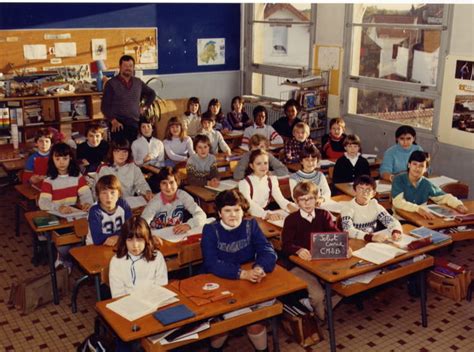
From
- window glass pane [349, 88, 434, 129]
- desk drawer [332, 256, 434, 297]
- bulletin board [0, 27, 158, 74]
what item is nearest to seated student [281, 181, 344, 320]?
desk drawer [332, 256, 434, 297]

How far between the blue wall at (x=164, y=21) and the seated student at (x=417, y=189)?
5.73m

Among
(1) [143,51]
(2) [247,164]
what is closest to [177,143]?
(2) [247,164]

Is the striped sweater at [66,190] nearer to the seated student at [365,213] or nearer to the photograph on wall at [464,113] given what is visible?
the seated student at [365,213]

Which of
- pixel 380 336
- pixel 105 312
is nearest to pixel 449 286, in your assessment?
pixel 380 336

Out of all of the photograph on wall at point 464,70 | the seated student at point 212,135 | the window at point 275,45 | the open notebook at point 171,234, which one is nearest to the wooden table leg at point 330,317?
the open notebook at point 171,234

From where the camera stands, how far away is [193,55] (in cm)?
1068

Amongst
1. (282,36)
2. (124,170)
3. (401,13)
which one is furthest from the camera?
(282,36)

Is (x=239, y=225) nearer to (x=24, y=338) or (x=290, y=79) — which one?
(x=24, y=338)

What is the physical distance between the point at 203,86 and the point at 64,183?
18.2 ft

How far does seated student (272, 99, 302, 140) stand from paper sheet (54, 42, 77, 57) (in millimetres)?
3362

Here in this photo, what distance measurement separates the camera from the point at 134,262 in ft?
13.2

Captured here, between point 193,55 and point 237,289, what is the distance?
748 cm

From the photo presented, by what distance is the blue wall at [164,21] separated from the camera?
354 inches

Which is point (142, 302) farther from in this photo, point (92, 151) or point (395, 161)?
point (395, 161)
